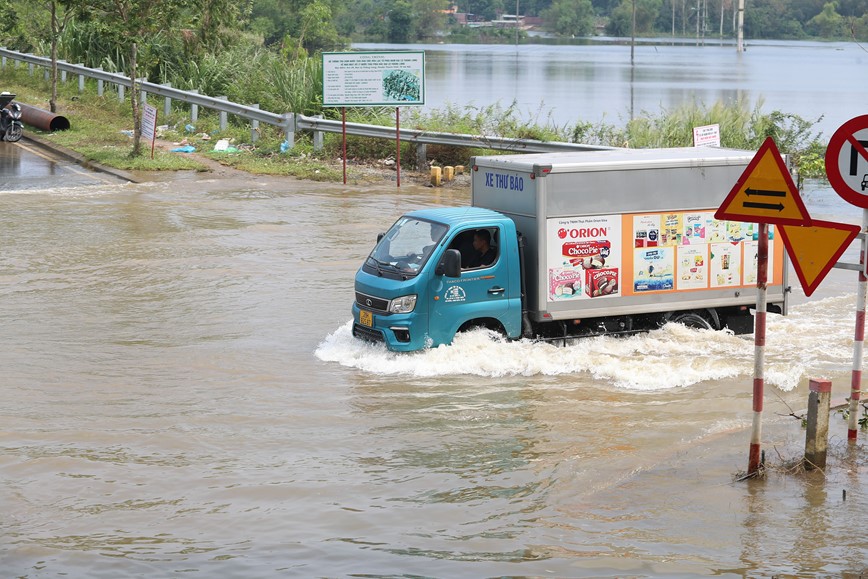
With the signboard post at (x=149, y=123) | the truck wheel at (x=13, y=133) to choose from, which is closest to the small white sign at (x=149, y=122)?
the signboard post at (x=149, y=123)

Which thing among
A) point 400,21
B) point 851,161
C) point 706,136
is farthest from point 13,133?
point 400,21

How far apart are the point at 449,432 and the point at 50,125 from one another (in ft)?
81.8

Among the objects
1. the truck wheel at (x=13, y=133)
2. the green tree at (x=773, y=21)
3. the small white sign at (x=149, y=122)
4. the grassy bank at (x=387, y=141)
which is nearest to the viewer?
the small white sign at (x=149, y=122)

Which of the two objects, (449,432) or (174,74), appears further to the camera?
(174,74)

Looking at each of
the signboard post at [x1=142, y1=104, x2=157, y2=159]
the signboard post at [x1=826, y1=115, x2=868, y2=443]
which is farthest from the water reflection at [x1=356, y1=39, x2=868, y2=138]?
the signboard post at [x1=826, y1=115, x2=868, y2=443]

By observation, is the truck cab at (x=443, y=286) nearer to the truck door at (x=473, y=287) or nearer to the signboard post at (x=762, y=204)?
the truck door at (x=473, y=287)

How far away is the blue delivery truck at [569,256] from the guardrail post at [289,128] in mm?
14601

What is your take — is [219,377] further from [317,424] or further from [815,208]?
[815,208]

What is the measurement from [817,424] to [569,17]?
526 ft

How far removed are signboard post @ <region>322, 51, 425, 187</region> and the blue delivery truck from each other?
1169cm

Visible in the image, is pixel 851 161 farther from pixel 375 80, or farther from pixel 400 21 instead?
pixel 400 21

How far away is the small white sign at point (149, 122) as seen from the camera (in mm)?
25892

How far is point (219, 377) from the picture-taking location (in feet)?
39.0

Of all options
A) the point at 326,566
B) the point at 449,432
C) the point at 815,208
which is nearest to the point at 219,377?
the point at 449,432
